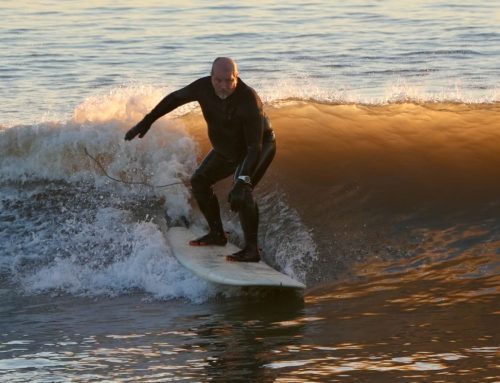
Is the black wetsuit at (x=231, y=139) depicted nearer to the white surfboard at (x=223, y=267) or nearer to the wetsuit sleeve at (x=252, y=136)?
the wetsuit sleeve at (x=252, y=136)

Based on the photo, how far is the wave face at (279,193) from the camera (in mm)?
10375

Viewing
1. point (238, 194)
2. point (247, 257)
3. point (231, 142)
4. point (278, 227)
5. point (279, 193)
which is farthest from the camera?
point (279, 193)

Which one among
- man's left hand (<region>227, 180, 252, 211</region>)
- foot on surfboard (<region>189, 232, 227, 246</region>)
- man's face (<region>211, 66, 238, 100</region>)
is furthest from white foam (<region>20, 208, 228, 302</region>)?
man's face (<region>211, 66, 238, 100</region>)

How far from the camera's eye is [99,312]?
9.29 m

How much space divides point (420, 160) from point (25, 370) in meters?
6.04

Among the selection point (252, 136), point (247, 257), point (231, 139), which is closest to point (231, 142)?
point (231, 139)

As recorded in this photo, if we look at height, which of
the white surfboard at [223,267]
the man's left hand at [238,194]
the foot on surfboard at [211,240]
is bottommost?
the white surfboard at [223,267]

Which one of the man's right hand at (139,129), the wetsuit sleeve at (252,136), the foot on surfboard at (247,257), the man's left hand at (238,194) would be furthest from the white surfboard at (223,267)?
the man's right hand at (139,129)

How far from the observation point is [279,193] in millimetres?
11898

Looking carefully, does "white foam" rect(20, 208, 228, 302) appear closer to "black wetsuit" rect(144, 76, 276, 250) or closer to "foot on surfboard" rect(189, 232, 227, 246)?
"foot on surfboard" rect(189, 232, 227, 246)

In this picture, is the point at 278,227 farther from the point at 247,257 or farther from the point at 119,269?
the point at 119,269

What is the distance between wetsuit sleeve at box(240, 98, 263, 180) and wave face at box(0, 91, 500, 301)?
0.97 meters

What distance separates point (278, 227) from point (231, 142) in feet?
5.03

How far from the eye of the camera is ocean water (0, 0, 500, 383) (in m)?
7.99
